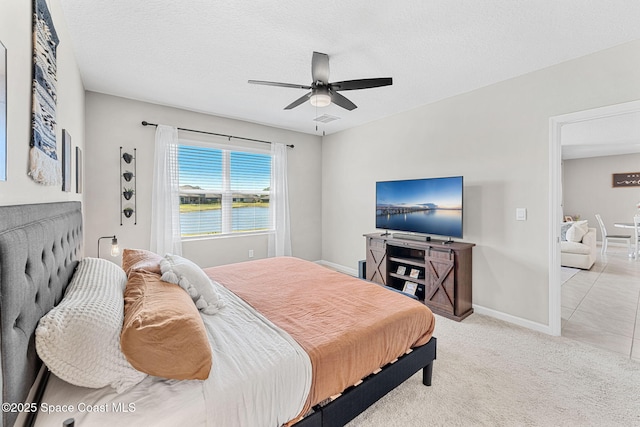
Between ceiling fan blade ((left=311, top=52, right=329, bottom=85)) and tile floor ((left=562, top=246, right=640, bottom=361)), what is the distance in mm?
3427

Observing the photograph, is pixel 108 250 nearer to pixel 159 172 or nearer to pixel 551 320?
pixel 159 172

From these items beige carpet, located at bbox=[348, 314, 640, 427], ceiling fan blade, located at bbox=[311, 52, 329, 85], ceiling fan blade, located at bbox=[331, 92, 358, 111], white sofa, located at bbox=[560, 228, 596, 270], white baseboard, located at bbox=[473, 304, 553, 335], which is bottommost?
beige carpet, located at bbox=[348, 314, 640, 427]

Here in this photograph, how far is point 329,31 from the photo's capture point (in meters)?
2.20

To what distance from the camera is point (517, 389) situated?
199cm

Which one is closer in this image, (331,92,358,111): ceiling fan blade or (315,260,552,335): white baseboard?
(331,92,358,111): ceiling fan blade

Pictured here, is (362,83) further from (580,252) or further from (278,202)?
(580,252)

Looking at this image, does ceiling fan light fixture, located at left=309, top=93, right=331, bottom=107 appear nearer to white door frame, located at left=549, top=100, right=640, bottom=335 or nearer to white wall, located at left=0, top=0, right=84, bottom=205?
white wall, located at left=0, top=0, right=84, bottom=205

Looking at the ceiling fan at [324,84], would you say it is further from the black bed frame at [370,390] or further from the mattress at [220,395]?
the black bed frame at [370,390]

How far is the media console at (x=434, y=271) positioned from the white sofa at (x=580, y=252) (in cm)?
332

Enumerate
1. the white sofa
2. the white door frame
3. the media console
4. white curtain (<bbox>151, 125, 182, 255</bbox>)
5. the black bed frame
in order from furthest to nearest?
the white sofa
white curtain (<bbox>151, 125, 182, 255</bbox>)
the media console
the white door frame
the black bed frame

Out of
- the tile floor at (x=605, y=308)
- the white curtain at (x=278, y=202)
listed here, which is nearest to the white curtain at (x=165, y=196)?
the white curtain at (x=278, y=202)

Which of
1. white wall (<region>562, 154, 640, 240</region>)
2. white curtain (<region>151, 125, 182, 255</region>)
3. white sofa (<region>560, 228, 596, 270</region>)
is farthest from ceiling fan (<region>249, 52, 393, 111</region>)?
white wall (<region>562, 154, 640, 240</region>)

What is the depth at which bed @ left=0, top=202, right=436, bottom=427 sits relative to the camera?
2.78 feet

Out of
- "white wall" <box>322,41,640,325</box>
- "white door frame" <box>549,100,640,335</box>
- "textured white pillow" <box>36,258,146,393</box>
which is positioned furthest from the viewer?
"white door frame" <box>549,100,640,335</box>
